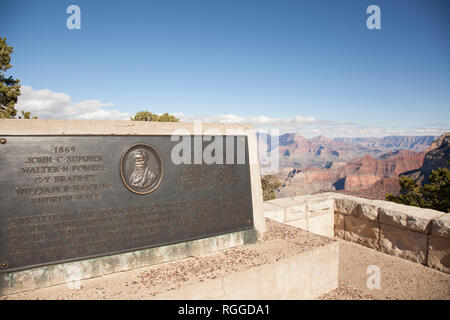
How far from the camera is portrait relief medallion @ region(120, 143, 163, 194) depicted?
10.2ft

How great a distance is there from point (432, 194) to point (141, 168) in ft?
35.1

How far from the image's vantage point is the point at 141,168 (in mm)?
3189

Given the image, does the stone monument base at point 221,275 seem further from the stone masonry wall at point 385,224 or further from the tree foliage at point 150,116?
the tree foliage at point 150,116

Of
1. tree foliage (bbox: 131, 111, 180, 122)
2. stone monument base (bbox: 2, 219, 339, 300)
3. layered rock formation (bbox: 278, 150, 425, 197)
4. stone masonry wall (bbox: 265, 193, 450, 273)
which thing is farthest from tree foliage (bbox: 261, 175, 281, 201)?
layered rock formation (bbox: 278, 150, 425, 197)

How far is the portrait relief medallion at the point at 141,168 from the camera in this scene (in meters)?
3.10

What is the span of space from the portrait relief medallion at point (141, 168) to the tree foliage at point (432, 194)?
988 centimetres

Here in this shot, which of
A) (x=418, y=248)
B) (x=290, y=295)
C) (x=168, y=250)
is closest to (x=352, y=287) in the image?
(x=290, y=295)

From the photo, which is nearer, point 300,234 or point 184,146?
point 184,146

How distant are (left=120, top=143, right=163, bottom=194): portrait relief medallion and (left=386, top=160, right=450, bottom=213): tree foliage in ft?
32.4

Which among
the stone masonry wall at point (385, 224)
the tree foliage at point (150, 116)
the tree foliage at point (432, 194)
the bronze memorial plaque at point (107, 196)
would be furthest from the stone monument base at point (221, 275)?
the tree foliage at point (150, 116)
